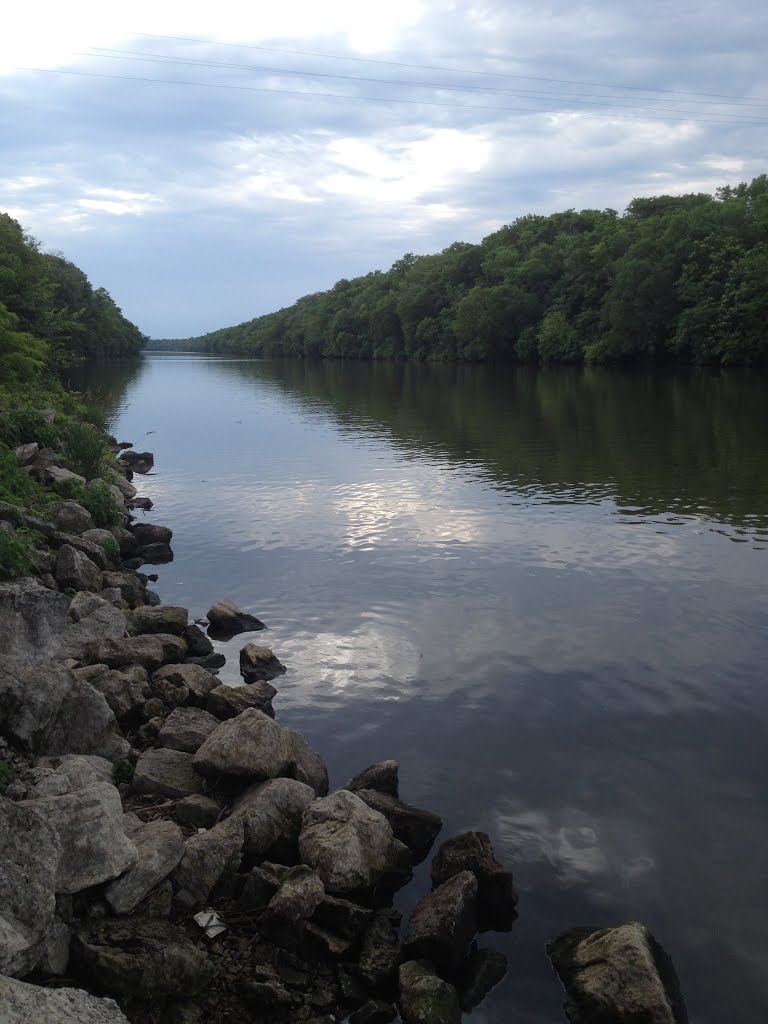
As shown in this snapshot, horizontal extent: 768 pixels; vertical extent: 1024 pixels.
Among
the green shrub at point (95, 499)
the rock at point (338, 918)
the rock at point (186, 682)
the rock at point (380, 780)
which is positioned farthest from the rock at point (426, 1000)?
the green shrub at point (95, 499)

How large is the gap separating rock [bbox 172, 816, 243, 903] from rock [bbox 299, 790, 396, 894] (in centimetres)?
62

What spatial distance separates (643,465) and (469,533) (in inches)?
445

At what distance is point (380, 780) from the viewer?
373 inches

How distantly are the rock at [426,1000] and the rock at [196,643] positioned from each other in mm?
7870

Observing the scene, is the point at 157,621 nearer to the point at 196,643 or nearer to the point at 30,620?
the point at 196,643

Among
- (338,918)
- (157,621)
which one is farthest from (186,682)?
(338,918)

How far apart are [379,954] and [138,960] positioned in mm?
1889

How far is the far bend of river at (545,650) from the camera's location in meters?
8.12

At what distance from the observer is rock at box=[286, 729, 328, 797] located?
9.45 meters

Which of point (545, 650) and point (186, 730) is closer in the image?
point (186, 730)

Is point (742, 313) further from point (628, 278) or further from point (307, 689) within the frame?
point (307, 689)

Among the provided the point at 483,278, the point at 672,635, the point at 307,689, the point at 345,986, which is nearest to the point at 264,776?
the point at 345,986

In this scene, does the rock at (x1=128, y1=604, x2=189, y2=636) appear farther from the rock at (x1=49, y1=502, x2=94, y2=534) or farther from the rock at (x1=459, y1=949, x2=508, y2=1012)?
the rock at (x1=459, y1=949, x2=508, y2=1012)

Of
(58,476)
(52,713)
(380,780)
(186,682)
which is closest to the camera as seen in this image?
(52,713)
